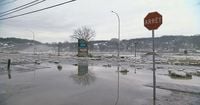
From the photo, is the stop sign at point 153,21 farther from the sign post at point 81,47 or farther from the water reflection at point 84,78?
the sign post at point 81,47

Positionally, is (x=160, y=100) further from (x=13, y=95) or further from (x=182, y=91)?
(x=13, y=95)

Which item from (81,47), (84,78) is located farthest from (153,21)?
(81,47)

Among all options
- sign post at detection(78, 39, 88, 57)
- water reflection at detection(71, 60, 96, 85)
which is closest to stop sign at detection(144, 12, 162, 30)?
water reflection at detection(71, 60, 96, 85)

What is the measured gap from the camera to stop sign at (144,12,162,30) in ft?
23.5

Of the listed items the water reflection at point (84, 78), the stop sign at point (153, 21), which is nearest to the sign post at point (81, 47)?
the water reflection at point (84, 78)

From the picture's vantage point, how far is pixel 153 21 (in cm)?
736

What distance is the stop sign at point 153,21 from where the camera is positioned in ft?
23.5

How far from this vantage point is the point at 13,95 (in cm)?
977

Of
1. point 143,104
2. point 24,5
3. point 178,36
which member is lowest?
point 143,104

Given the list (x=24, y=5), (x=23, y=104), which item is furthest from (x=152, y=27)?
(x=24, y=5)

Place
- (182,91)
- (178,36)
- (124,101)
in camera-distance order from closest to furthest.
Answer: (124,101)
(182,91)
(178,36)

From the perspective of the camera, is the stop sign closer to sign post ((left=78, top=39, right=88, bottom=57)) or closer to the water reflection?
the water reflection

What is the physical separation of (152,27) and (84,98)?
175 inches

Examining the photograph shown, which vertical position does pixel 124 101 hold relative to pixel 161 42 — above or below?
below
